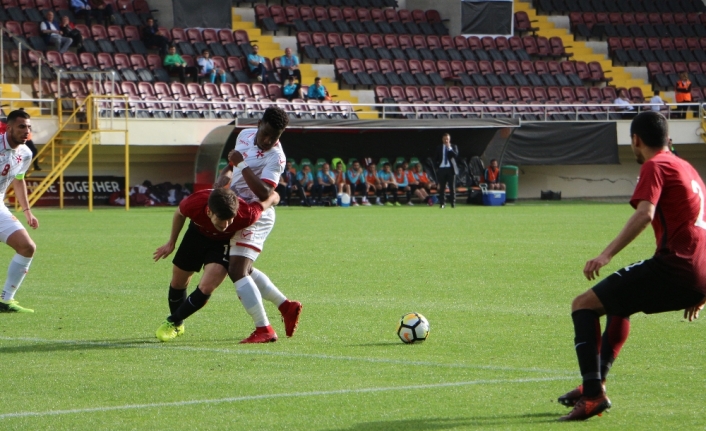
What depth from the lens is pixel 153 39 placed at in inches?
1198

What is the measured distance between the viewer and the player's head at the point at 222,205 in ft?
23.6

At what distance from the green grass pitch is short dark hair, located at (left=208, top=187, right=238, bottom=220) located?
3.21 feet

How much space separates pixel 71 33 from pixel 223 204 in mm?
23136

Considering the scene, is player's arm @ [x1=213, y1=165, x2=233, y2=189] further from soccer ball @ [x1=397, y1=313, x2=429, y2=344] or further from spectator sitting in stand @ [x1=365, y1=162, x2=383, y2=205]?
spectator sitting in stand @ [x1=365, y1=162, x2=383, y2=205]

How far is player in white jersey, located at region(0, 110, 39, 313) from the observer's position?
9609 mm

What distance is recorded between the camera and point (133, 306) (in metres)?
9.96

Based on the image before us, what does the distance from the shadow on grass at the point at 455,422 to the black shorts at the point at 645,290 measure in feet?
2.17

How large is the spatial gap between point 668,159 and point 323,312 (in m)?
4.77

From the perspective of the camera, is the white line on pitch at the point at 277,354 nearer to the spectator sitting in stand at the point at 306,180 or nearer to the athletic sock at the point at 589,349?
the athletic sock at the point at 589,349

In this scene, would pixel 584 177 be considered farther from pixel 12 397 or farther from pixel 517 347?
pixel 12 397

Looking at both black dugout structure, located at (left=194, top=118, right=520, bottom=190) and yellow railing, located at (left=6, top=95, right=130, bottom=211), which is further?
black dugout structure, located at (left=194, top=118, right=520, bottom=190)

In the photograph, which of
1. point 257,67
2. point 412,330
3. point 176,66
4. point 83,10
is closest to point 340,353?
point 412,330

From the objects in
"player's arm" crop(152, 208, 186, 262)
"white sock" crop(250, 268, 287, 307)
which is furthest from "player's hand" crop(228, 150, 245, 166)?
"white sock" crop(250, 268, 287, 307)

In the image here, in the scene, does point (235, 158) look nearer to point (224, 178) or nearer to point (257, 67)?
point (224, 178)
